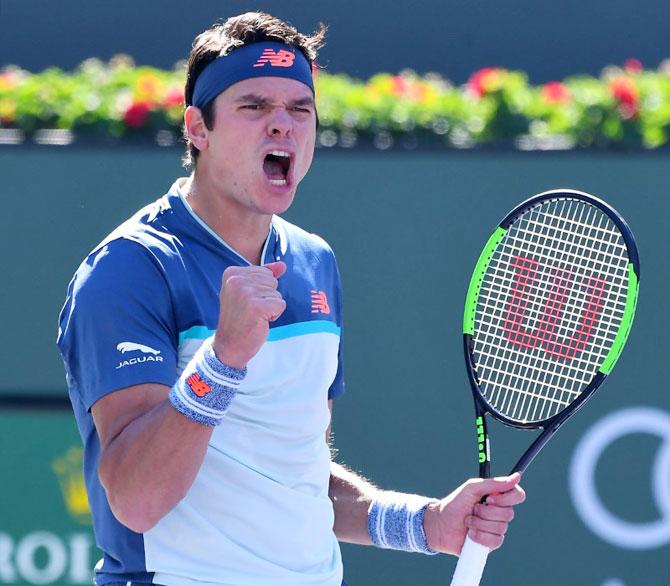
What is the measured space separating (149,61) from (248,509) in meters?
5.23

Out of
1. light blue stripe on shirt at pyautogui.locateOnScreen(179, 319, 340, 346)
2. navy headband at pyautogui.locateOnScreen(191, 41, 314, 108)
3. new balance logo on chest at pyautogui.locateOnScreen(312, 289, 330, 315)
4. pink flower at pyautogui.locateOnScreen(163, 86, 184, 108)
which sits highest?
pink flower at pyautogui.locateOnScreen(163, 86, 184, 108)

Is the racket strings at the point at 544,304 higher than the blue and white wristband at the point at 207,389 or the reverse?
higher

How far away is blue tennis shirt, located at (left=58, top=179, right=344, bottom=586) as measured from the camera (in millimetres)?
2285

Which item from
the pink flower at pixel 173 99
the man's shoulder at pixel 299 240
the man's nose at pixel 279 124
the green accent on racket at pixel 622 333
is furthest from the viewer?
the pink flower at pixel 173 99

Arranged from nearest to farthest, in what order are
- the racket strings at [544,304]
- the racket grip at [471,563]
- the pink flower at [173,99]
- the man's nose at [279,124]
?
1. the man's nose at [279,124]
2. the racket grip at [471,563]
3. the racket strings at [544,304]
4. the pink flower at [173,99]

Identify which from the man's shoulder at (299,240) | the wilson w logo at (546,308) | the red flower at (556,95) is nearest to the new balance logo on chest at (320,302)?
the man's shoulder at (299,240)

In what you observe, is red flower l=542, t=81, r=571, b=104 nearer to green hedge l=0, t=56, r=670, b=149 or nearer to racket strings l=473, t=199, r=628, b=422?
green hedge l=0, t=56, r=670, b=149

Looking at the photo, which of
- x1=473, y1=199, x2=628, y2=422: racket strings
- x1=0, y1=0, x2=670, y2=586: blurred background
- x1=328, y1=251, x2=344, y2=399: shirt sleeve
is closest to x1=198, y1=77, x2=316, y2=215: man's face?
x1=328, y1=251, x2=344, y2=399: shirt sleeve

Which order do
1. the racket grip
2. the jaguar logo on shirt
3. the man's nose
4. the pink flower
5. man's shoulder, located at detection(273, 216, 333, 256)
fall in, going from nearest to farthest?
1. the jaguar logo on shirt
2. the man's nose
3. the racket grip
4. man's shoulder, located at detection(273, 216, 333, 256)
5. the pink flower

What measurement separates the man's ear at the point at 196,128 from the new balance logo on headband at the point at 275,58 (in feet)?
0.50

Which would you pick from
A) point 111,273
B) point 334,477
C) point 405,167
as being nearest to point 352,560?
point 405,167

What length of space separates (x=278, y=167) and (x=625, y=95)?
2.64 m

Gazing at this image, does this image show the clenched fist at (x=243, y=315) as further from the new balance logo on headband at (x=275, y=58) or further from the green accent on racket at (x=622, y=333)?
the green accent on racket at (x=622, y=333)

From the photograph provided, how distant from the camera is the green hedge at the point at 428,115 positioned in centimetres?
480
